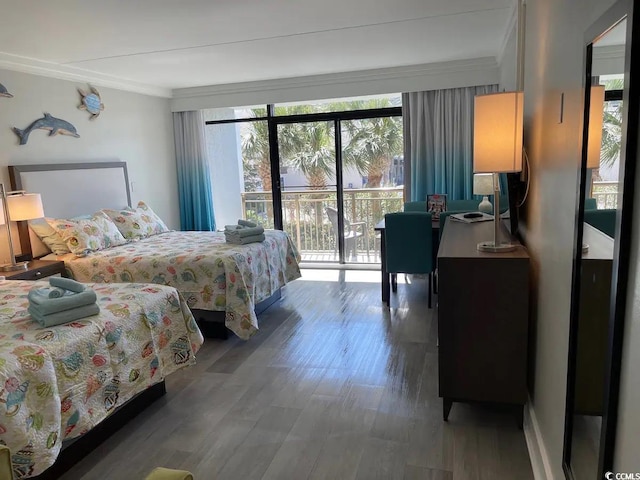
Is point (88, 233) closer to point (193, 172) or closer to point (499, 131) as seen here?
point (193, 172)

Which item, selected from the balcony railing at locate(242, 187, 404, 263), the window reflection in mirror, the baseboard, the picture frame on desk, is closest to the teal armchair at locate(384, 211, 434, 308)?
the picture frame on desk

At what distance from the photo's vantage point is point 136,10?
2998mm

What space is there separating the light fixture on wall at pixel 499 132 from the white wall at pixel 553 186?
0.09 meters

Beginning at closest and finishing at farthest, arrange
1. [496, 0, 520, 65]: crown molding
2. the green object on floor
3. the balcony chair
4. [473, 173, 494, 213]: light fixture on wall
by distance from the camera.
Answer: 1. the green object on floor
2. [496, 0, 520, 65]: crown molding
3. [473, 173, 494, 213]: light fixture on wall
4. the balcony chair

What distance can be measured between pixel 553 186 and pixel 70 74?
4668 mm

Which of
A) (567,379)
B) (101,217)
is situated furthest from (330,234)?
(567,379)

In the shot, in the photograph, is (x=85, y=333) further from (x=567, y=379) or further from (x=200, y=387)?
(x=567, y=379)

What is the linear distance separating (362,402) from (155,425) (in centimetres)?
118

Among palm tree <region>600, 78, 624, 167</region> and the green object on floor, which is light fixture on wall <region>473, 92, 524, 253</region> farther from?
the green object on floor

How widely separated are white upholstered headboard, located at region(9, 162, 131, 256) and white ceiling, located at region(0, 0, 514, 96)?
927mm

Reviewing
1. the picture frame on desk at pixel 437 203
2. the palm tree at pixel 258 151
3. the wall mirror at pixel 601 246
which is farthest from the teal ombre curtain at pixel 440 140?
the wall mirror at pixel 601 246

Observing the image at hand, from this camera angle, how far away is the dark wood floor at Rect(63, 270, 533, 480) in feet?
7.13

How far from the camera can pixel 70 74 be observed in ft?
15.2

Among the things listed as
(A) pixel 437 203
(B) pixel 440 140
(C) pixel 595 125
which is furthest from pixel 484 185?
(C) pixel 595 125
